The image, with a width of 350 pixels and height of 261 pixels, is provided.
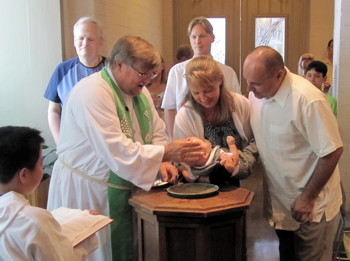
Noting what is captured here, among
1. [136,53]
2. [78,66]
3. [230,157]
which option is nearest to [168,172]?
[230,157]

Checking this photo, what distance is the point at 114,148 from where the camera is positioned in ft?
6.51

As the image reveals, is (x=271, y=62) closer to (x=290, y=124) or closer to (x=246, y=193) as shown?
(x=290, y=124)

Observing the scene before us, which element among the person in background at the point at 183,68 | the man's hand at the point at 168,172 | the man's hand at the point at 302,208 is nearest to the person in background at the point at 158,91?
the person in background at the point at 183,68

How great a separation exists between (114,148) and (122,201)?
0.33 metres

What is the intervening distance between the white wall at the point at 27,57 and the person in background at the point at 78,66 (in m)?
0.66

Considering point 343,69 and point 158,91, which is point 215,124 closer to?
point 343,69

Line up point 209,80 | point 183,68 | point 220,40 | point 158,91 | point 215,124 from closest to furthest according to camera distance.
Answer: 1. point 209,80
2. point 215,124
3. point 183,68
4. point 158,91
5. point 220,40

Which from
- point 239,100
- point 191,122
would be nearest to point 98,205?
point 191,122

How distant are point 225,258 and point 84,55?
5.95 ft

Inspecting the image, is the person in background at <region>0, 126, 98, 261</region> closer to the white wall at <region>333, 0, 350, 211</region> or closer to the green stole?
the green stole

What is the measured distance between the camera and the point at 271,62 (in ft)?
7.07

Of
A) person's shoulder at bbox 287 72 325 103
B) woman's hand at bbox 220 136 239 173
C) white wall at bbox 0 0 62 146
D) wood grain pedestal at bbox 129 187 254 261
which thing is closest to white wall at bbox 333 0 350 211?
person's shoulder at bbox 287 72 325 103

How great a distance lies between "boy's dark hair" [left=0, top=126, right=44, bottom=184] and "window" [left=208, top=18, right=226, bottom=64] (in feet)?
17.9

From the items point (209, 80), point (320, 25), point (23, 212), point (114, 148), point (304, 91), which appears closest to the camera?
point (23, 212)
